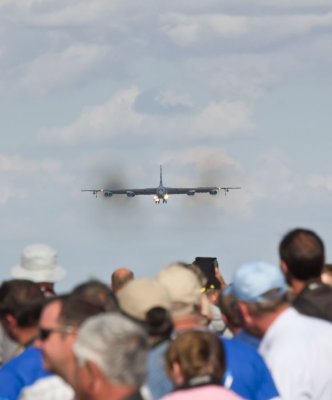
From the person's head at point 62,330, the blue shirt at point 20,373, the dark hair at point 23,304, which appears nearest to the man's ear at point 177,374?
the person's head at point 62,330

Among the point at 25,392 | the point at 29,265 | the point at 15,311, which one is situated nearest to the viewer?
the point at 25,392

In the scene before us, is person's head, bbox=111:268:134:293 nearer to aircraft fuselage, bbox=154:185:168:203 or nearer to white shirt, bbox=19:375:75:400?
white shirt, bbox=19:375:75:400

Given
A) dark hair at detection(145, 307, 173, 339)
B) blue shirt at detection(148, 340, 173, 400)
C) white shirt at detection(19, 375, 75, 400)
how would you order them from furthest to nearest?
dark hair at detection(145, 307, 173, 339)
blue shirt at detection(148, 340, 173, 400)
white shirt at detection(19, 375, 75, 400)

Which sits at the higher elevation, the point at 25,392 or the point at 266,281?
the point at 266,281

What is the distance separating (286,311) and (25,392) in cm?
222

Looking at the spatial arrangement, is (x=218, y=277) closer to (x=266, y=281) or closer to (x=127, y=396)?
(x=266, y=281)

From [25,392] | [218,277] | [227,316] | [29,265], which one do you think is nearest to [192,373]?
[25,392]

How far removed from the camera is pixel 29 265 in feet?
32.7

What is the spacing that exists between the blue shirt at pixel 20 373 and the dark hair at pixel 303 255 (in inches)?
92.5

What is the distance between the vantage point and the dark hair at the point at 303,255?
8.54 m

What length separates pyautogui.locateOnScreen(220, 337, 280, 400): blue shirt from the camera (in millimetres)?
7367

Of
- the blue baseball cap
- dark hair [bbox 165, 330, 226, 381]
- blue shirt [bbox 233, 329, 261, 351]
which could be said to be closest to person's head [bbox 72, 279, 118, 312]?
the blue baseball cap

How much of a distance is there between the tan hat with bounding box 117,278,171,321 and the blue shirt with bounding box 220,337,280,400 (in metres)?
0.54

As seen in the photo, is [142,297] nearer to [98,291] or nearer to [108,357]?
[98,291]
